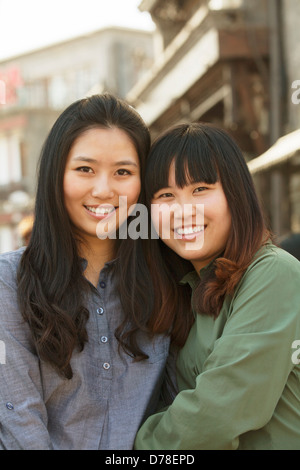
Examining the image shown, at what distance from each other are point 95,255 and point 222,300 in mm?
658

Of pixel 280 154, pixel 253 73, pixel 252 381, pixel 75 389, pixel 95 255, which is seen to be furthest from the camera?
pixel 253 73

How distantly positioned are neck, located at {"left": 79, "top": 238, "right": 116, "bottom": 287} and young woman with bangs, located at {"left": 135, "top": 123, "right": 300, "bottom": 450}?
0.20 metres

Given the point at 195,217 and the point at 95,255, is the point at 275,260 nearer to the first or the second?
the point at 195,217

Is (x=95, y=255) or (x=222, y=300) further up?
(x=95, y=255)

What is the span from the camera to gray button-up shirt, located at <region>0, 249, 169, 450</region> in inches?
80.4

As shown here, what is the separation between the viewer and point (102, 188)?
230cm

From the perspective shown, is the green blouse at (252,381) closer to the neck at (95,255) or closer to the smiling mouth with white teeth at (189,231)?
the smiling mouth with white teeth at (189,231)

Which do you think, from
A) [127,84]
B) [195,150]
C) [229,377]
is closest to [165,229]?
[195,150]

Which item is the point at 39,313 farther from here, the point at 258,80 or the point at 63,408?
the point at 258,80

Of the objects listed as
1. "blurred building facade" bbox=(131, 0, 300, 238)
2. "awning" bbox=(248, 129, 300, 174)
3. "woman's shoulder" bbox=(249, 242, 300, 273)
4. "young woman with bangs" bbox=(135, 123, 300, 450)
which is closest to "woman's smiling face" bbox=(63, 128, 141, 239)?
"young woman with bangs" bbox=(135, 123, 300, 450)

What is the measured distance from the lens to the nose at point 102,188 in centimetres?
230

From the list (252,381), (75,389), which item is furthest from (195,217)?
(75,389)

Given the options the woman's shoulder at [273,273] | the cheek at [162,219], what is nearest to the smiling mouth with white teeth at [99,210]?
the cheek at [162,219]

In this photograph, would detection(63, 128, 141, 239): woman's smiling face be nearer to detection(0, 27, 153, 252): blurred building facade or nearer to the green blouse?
the green blouse
